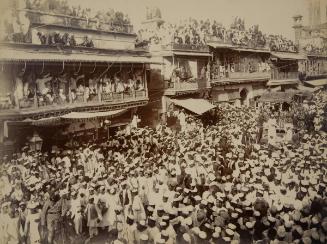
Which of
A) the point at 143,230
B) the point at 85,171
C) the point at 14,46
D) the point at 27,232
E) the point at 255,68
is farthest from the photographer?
the point at 255,68

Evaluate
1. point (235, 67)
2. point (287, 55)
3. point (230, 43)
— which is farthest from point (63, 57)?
point (287, 55)

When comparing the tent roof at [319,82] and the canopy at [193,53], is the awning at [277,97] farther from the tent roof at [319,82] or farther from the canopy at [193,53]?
the canopy at [193,53]

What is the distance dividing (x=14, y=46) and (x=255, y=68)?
8.35 metres

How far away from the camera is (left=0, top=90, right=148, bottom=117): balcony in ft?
20.9

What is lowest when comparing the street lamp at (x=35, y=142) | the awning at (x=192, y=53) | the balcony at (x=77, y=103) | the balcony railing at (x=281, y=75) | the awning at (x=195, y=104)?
the street lamp at (x=35, y=142)

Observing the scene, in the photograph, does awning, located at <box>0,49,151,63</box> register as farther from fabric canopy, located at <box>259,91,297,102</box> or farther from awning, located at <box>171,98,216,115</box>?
fabric canopy, located at <box>259,91,297,102</box>

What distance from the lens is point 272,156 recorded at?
6.67 meters

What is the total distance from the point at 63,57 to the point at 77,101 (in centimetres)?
94

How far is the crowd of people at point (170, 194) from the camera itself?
4.66 metres

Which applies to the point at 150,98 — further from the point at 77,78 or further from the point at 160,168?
the point at 160,168

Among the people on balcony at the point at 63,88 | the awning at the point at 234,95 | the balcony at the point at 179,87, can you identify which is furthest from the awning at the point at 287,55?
the people on balcony at the point at 63,88

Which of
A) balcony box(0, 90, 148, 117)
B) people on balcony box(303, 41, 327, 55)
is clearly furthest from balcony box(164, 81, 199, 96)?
people on balcony box(303, 41, 327, 55)

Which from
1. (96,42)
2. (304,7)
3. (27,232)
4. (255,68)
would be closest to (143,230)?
(27,232)

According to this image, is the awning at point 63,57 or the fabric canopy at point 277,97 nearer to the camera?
the awning at point 63,57
